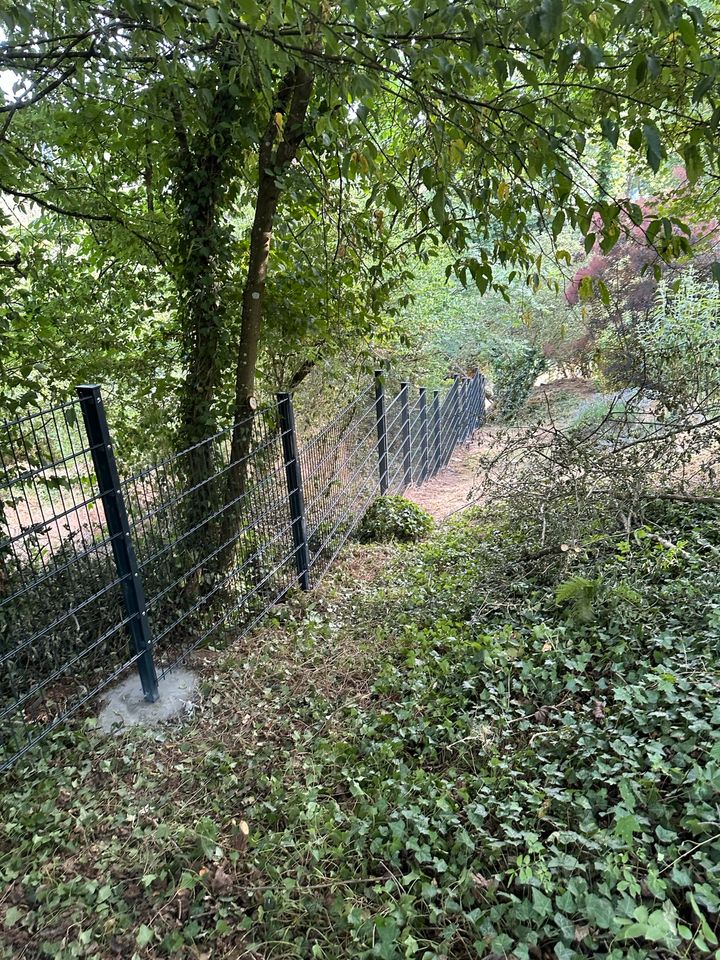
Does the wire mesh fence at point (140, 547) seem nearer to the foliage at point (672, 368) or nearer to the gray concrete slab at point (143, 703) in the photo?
the gray concrete slab at point (143, 703)

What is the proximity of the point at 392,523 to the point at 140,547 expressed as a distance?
3.52 m

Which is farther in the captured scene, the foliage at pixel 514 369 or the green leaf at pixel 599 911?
the foliage at pixel 514 369

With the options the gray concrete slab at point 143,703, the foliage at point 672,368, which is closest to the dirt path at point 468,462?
the foliage at point 672,368

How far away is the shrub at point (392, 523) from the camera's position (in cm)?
671

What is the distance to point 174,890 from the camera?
2266 mm

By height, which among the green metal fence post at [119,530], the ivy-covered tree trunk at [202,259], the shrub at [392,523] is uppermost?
the ivy-covered tree trunk at [202,259]

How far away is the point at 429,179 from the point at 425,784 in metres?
2.42

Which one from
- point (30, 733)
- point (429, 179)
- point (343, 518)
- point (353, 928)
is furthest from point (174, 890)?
point (343, 518)

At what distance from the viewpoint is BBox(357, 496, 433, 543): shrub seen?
264 inches

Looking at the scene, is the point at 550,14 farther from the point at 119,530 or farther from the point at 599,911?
the point at 119,530

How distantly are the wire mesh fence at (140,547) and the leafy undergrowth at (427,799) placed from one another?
51 cm

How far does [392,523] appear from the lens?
6758 mm

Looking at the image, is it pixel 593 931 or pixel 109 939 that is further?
pixel 109 939

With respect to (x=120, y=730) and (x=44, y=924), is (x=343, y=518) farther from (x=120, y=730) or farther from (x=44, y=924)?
(x=44, y=924)
